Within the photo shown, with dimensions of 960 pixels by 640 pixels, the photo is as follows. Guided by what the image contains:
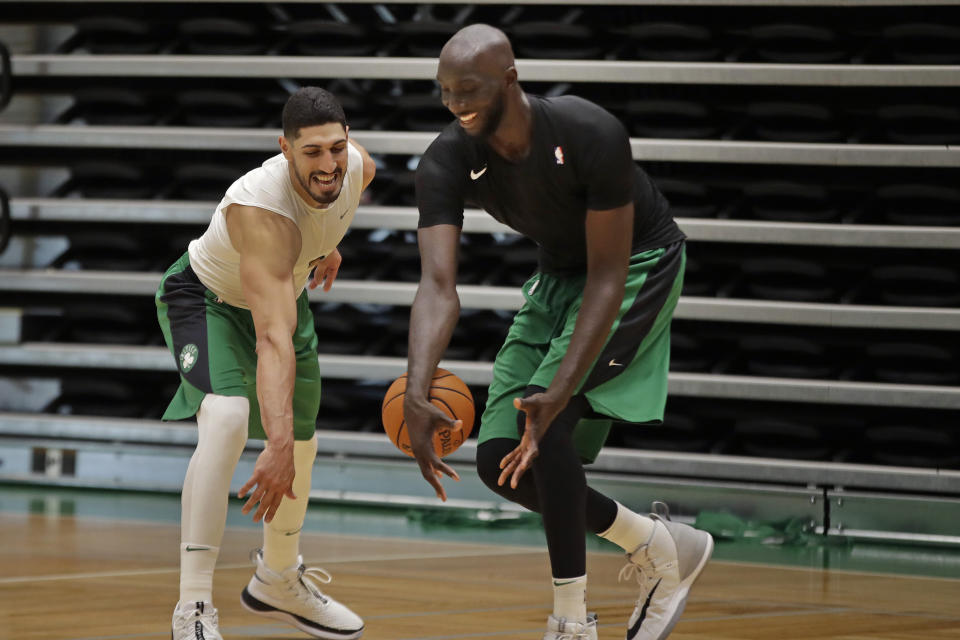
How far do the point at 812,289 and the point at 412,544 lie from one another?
2.20 meters

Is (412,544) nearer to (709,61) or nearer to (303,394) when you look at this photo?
(303,394)

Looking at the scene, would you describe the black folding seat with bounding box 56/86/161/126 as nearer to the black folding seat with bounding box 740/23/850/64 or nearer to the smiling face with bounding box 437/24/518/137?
the black folding seat with bounding box 740/23/850/64

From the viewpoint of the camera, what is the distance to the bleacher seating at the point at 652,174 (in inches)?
220

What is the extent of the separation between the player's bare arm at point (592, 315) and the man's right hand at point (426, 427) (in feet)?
0.40

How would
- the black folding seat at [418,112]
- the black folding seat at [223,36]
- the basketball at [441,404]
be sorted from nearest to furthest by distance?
1. the basketball at [441,404]
2. the black folding seat at [418,112]
3. the black folding seat at [223,36]

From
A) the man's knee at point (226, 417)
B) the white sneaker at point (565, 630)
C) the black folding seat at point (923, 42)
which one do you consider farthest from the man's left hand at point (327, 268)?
the black folding seat at point (923, 42)

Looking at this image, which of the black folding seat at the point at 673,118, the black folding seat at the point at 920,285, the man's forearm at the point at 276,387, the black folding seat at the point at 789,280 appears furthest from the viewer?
the black folding seat at the point at 673,118

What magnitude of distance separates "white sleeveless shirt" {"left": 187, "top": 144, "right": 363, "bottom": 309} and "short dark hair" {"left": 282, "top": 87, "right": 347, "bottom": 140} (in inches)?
5.4

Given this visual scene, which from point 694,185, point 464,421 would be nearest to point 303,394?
point 464,421

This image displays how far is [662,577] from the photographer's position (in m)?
2.77

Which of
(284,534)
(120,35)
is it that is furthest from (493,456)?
(120,35)

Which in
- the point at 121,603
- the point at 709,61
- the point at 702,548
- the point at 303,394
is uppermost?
the point at 709,61

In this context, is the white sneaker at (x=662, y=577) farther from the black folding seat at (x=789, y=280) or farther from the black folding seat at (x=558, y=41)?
the black folding seat at (x=558, y=41)

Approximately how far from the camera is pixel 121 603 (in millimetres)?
3248
